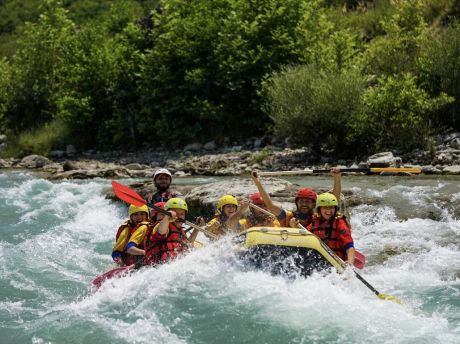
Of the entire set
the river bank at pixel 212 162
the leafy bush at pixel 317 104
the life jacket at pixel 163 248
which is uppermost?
the leafy bush at pixel 317 104

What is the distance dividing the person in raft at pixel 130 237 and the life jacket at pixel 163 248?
181mm

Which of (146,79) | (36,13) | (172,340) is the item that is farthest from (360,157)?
(36,13)

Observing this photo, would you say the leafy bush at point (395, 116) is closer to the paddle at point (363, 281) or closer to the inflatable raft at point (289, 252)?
the paddle at point (363, 281)

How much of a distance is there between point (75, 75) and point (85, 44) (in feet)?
5.84

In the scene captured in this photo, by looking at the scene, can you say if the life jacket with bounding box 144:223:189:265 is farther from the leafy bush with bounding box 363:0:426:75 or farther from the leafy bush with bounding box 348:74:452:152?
the leafy bush with bounding box 363:0:426:75

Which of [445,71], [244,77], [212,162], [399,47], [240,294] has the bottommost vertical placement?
[212,162]

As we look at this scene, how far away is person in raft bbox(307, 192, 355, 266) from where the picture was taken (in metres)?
6.80

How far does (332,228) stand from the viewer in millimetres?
6906

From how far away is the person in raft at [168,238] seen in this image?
683cm

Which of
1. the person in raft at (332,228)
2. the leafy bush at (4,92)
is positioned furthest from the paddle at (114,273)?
the leafy bush at (4,92)

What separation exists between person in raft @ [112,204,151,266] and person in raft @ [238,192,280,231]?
1.13m

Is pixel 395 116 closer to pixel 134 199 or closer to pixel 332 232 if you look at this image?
pixel 332 232

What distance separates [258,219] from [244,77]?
12233 millimetres

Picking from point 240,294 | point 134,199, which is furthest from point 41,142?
point 240,294
